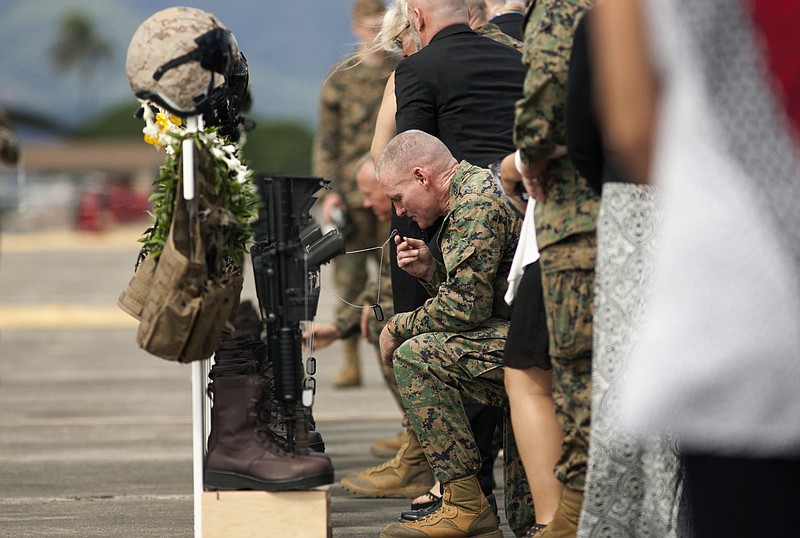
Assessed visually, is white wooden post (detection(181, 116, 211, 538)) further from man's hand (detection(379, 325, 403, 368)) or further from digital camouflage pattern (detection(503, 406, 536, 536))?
digital camouflage pattern (detection(503, 406, 536, 536))

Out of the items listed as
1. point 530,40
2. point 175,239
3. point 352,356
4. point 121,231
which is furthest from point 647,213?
point 121,231

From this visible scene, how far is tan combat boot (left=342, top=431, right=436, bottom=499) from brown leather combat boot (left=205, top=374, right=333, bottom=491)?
1.88 metres

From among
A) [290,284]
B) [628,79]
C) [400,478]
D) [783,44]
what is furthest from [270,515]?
[783,44]

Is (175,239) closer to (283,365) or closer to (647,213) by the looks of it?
(283,365)

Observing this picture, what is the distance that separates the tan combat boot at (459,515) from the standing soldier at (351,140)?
353cm

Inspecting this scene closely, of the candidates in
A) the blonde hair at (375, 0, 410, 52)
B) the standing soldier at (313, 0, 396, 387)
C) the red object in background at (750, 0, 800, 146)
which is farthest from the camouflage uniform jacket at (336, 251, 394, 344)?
the red object in background at (750, 0, 800, 146)

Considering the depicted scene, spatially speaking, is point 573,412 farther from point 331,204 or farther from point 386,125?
point 331,204

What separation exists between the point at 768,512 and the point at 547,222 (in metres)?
1.66

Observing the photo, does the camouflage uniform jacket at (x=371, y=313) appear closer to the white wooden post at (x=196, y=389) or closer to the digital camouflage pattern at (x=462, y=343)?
the digital camouflage pattern at (x=462, y=343)

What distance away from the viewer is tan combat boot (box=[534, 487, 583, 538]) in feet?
12.4

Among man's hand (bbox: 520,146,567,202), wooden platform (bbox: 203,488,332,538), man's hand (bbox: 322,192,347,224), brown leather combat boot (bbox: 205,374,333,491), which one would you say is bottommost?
wooden platform (bbox: 203,488,332,538)

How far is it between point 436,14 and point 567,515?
2246 mm

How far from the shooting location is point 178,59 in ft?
12.9

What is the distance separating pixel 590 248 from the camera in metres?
3.64
